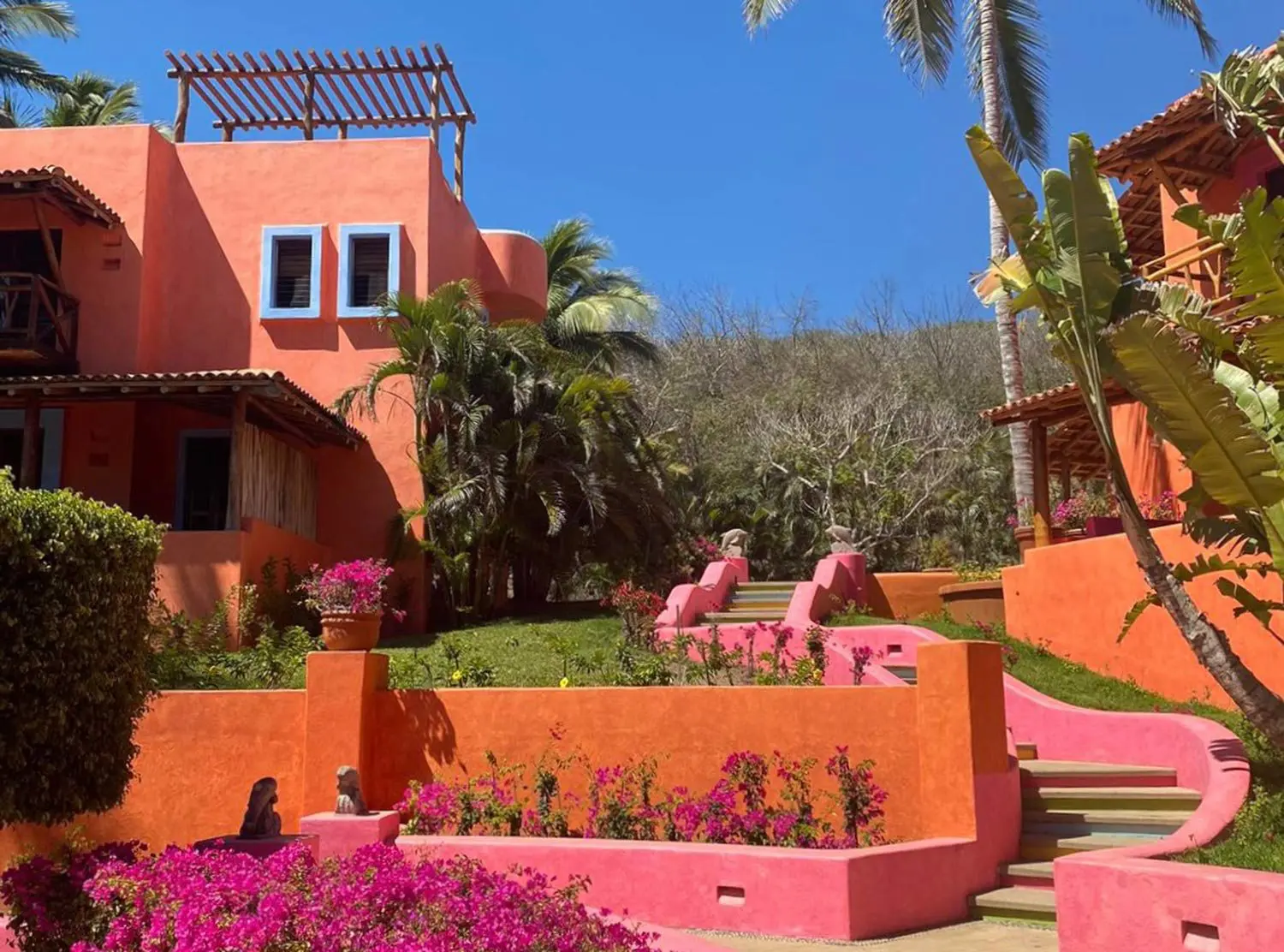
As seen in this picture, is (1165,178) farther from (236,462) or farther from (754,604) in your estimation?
(236,462)

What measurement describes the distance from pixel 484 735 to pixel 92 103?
26.4m

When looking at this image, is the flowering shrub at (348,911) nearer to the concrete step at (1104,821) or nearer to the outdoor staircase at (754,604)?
the concrete step at (1104,821)

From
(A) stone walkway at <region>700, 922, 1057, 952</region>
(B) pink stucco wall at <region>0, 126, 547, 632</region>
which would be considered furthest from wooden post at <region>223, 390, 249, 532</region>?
(A) stone walkway at <region>700, 922, 1057, 952</region>

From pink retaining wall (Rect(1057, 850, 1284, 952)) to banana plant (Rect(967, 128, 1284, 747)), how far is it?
1.86 meters

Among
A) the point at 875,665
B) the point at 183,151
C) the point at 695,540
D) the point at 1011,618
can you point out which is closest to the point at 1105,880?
the point at 875,665

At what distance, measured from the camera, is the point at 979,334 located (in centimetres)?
3941

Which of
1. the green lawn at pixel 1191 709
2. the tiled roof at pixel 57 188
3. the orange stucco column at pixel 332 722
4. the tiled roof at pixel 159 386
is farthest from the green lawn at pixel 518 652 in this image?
the tiled roof at pixel 57 188

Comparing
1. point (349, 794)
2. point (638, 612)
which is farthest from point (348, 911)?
point (638, 612)

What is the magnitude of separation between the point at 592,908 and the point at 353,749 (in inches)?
114

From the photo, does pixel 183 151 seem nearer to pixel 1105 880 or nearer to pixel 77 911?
pixel 77 911

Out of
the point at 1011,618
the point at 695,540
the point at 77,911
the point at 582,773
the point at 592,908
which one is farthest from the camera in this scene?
the point at 695,540

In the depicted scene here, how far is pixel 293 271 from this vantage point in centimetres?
1919

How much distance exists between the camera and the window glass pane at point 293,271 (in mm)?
19094

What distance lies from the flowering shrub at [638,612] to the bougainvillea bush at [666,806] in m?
4.48
